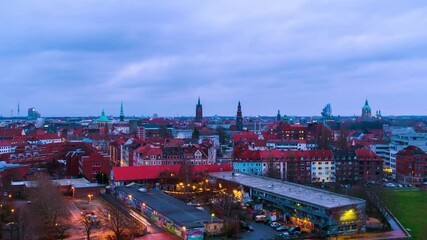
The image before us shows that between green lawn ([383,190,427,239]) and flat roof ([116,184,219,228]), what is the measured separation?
7.31 metres

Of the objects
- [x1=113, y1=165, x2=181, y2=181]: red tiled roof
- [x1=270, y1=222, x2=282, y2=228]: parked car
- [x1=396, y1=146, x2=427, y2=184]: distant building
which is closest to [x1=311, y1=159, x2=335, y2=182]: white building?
[x1=396, y1=146, x2=427, y2=184]: distant building

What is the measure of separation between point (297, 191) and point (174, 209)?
17.7 feet

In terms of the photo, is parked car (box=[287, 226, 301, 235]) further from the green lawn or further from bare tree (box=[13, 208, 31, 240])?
bare tree (box=[13, 208, 31, 240])

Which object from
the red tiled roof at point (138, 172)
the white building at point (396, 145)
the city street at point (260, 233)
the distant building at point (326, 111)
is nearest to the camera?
the city street at point (260, 233)

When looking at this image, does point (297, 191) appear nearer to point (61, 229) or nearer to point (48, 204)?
point (61, 229)

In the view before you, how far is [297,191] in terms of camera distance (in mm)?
20078

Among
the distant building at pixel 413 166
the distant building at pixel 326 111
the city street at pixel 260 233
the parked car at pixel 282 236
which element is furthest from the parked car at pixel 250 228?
the distant building at pixel 326 111

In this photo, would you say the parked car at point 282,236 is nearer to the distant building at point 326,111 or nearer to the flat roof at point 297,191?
the flat roof at point 297,191

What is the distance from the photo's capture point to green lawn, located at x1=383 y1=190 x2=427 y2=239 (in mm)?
17366

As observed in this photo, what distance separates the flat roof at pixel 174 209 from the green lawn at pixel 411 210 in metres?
7.31

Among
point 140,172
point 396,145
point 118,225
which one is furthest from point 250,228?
point 396,145

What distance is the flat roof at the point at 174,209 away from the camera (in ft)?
54.4

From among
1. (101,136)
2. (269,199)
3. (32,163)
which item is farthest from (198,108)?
(269,199)

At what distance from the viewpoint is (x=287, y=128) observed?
54.2m
